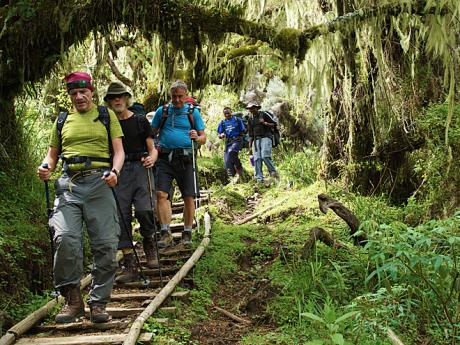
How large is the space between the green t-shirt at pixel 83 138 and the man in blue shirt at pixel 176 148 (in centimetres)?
221

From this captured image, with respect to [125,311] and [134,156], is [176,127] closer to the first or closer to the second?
[134,156]

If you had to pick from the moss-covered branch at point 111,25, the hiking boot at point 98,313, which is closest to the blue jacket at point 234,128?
the moss-covered branch at point 111,25

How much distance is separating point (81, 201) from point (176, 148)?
250 centimetres

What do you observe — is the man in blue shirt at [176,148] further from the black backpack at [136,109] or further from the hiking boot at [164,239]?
the black backpack at [136,109]

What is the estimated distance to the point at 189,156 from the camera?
24.2 ft

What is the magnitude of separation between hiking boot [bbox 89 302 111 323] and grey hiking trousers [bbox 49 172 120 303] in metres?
0.05

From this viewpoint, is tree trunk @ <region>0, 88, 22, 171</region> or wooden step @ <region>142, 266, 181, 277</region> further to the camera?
tree trunk @ <region>0, 88, 22, 171</region>

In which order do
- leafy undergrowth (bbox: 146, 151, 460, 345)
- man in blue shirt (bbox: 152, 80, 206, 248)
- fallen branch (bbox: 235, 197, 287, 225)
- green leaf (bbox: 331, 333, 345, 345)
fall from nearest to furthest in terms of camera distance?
1. green leaf (bbox: 331, 333, 345, 345)
2. leafy undergrowth (bbox: 146, 151, 460, 345)
3. man in blue shirt (bbox: 152, 80, 206, 248)
4. fallen branch (bbox: 235, 197, 287, 225)

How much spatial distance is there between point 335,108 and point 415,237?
6.27 meters

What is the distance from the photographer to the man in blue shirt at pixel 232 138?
14.2 metres

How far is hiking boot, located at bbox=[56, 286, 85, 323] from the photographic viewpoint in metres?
4.82

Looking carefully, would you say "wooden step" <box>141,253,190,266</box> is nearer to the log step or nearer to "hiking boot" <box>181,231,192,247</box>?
"hiking boot" <box>181,231,192,247</box>

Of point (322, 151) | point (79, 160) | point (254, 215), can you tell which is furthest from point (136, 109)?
point (322, 151)

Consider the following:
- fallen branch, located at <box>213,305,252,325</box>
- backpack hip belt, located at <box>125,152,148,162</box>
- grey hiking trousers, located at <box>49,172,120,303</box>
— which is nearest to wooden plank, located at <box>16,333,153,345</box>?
grey hiking trousers, located at <box>49,172,120,303</box>
